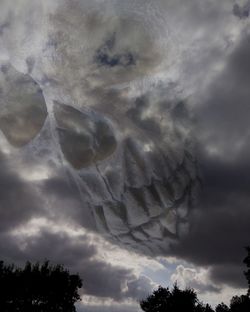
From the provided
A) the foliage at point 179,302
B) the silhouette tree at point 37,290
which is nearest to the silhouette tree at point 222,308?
the foliage at point 179,302

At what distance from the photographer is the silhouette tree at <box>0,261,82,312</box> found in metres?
61.3

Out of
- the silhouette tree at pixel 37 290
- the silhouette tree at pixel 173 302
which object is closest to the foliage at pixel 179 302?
the silhouette tree at pixel 173 302

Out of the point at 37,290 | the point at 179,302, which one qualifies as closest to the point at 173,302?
the point at 179,302

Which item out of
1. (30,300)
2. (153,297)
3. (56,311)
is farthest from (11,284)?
(153,297)

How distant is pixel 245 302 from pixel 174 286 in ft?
51.9

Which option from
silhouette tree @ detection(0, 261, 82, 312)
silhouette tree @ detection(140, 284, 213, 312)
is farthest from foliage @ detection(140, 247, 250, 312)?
silhouette tree @ detection(0, 261, 82, 312)

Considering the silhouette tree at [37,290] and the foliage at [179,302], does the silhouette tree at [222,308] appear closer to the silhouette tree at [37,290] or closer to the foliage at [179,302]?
the foliage at [179,302]

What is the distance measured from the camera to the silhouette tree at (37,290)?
6131 cm

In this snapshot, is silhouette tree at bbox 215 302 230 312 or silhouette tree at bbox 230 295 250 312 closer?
silhouette tree at bbox 230 295 250 312

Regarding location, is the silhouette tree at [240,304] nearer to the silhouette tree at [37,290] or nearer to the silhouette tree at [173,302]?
the silhouette tree at [173,302]

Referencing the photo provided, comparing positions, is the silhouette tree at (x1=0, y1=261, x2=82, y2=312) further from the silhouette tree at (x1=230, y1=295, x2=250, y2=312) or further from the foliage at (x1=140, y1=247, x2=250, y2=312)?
the silhouette tree at (x1=230, y1=295, x2=250, y2=312)

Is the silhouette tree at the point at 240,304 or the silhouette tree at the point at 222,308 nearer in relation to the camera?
the silhouette tree at the point at 240,304

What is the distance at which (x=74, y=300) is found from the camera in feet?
217

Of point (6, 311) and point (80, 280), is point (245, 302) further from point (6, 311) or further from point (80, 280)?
point (6, 311)
